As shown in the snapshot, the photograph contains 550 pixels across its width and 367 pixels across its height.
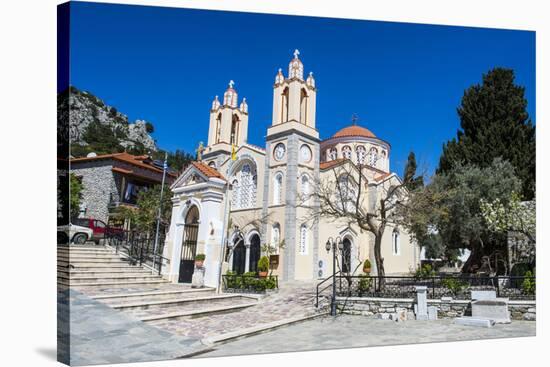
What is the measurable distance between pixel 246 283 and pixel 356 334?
100 inches

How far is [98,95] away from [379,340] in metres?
5.97

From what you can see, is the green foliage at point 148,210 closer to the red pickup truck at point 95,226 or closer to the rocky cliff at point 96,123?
the red pickup truck at point 95,226

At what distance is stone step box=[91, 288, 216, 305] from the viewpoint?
659 cm

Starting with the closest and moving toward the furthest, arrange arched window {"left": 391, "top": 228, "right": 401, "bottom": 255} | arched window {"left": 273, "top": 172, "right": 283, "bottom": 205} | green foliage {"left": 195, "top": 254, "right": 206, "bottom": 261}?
1. green foliage {"left": 195, "top": 254, "right": 206, "bottom": 261}
2. arched window {"left": 273, "top": 172, "right": 283, "bottom": 205}
3. arched window {"left": 391, "top": 228, "right": 401, "bottom": 255}

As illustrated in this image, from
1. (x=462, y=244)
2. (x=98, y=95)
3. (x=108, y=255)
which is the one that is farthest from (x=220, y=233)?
(x=462, y=244)

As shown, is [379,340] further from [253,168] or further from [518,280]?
[253,168]

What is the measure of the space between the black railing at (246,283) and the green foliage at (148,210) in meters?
1.68

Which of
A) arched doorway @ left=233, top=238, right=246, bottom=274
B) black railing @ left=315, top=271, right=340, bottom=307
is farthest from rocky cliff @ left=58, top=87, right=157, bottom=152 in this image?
black railing @ left=315, top=271, right=340, bottom=307

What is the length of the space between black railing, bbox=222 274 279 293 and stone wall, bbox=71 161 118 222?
305cm

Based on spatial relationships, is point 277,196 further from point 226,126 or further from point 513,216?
point 513,216

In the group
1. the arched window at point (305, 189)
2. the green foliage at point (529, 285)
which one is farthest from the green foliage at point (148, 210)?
the green foliage at point (529, 285)

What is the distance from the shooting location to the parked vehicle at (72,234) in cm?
627

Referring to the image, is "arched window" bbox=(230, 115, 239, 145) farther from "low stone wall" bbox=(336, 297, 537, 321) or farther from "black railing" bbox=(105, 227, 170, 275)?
"low stone wall" bbox=(336, 297, 537, 321)

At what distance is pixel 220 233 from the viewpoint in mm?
9648
